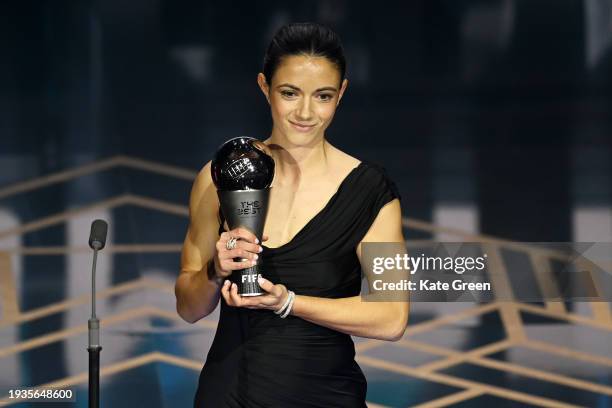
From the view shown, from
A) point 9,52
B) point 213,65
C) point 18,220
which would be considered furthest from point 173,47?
point 18,220

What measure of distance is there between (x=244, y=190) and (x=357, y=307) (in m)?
0.41

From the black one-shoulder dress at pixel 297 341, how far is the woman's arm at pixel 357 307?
4 cm

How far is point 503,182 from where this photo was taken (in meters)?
6.57

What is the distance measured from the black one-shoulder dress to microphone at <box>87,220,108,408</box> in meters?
0.35

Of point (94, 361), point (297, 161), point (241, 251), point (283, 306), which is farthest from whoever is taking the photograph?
point (94, 361)

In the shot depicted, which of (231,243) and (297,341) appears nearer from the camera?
(231,243)

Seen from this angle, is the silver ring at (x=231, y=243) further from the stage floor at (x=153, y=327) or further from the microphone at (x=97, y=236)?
the stage floor at (x=153, y=327)

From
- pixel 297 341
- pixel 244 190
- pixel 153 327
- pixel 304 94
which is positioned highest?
pixel 304 94

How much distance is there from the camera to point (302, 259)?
2.63 meters

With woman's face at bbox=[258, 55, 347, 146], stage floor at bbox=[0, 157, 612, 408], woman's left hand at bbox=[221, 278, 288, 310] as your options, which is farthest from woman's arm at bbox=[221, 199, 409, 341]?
stage floor at bbox=[0, 157, 612, 408]

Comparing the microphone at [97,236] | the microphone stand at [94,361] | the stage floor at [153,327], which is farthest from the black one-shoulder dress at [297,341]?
the stage floor at [153,327]

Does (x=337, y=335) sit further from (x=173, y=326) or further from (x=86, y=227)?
(x=86, y=227)

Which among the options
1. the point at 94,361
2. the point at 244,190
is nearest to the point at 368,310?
the point at 244,190

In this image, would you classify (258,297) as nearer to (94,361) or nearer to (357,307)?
(357,307)
